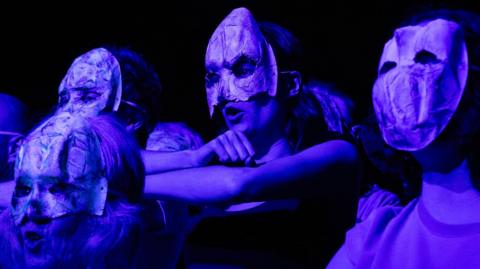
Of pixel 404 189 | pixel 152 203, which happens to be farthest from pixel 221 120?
pixel 404 189

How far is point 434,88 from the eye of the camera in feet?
5.03

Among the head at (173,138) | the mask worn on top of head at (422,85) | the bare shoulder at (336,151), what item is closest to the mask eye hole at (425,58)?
the mask worn on top of head at (422,85)

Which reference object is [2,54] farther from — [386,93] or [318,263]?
[386,93]

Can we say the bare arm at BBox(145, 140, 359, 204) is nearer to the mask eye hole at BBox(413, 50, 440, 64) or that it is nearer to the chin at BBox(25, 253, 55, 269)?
the chin at BBox(25, 253, 55, 269)

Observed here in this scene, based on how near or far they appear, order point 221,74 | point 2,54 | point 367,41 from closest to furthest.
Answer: point 221,74, point 367,41, point 2,54

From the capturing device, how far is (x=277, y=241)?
1.93 meters

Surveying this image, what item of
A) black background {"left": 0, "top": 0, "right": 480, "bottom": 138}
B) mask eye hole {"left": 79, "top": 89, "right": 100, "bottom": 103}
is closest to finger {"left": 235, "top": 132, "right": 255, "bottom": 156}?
black background {"left": 0, "top": 0, "right": 480, "bottom": 138}

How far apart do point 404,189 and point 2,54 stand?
7.46 ft

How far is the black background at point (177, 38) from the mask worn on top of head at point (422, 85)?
2.36ft

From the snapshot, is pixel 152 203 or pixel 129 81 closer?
pixel 152 203

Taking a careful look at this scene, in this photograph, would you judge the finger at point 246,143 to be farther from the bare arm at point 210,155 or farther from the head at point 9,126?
the head at point 9,126

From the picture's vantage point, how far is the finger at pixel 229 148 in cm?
196

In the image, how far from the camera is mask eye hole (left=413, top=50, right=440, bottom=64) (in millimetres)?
1562

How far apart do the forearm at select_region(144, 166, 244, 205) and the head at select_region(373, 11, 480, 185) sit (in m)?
0.48
